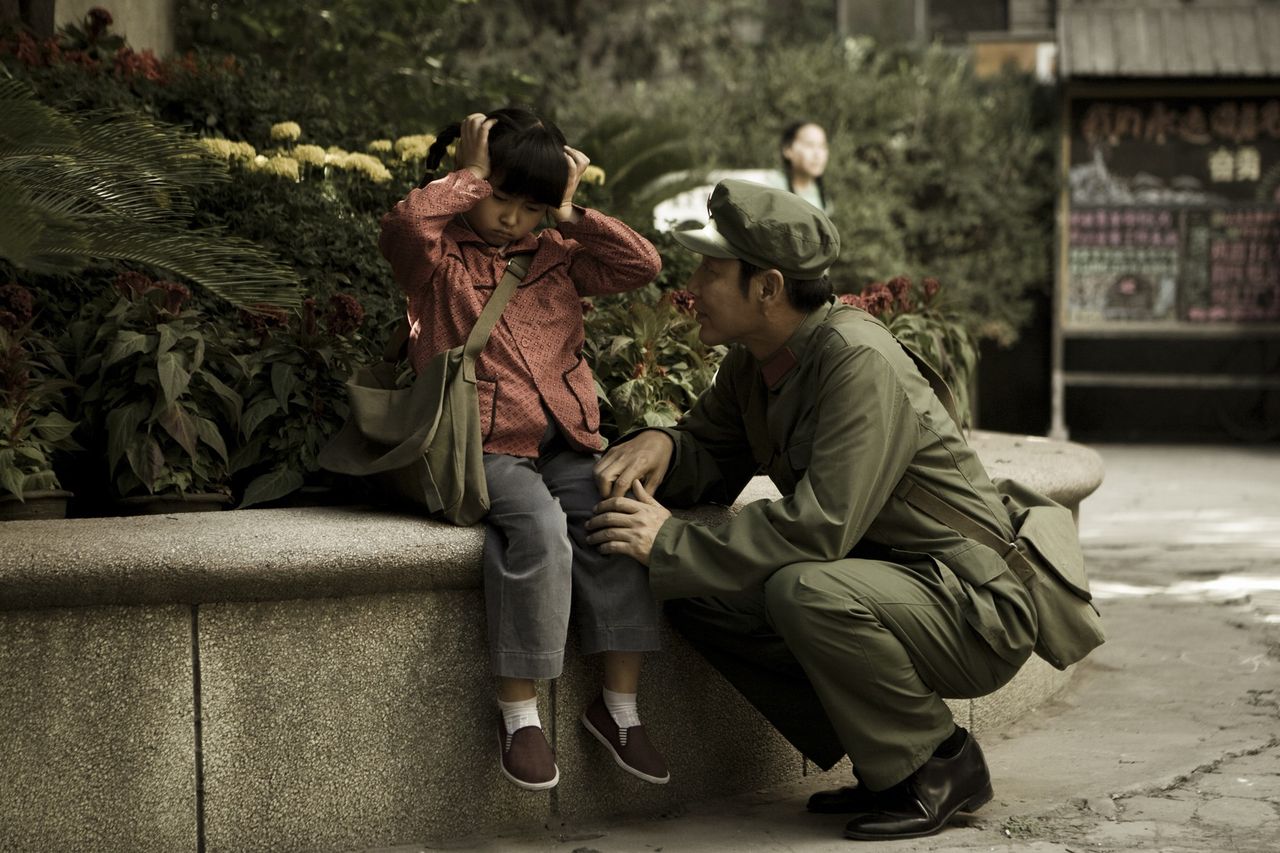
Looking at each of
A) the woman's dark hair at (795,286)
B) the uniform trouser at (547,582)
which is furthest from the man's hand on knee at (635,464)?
the woman's dark hair at (795,286)

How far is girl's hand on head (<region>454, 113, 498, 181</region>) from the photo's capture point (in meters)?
3.58

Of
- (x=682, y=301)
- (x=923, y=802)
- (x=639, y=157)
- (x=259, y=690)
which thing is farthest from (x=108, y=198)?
(x=639, y=157)

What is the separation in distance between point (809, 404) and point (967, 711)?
1.18m

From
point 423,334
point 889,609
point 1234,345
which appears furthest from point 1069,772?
point 1234,345

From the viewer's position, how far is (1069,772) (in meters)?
3.90

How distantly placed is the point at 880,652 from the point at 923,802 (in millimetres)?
421

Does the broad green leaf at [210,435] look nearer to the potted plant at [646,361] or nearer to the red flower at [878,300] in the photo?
the potted plant at [646,361]

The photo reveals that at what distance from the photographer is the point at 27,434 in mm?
3715

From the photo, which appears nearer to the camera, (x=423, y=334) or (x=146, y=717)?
(x=146, y=717)

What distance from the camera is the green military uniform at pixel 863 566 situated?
3236 mm

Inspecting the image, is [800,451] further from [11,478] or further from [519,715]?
[11,478]

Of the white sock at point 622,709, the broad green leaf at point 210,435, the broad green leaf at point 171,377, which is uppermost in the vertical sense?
the broad green leaf at point 171,377

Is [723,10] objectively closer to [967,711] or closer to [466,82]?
[466,82]

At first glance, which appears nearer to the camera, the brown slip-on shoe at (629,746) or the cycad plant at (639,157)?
the brown slip-on shoe at (629,746)
